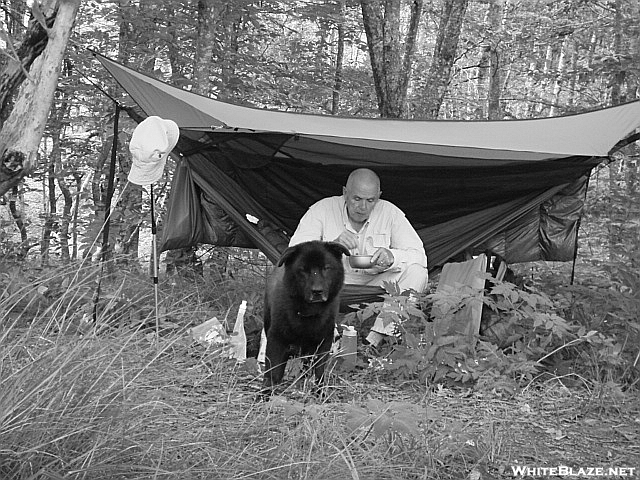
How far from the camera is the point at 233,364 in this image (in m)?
3.24

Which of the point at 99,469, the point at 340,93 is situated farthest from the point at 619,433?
the point at 340,93

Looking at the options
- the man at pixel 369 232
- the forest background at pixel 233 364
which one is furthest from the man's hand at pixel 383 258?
the forest background at pixel 233 364

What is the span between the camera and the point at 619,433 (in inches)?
105

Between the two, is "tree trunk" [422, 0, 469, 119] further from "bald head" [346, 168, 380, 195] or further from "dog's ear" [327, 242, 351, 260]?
"dog's ear" [327, 242, 351, 260]

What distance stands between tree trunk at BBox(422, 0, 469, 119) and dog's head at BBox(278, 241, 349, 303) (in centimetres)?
312

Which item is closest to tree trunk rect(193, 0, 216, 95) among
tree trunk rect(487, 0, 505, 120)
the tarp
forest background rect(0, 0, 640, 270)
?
forest background rect(0, 0, 640, 270)

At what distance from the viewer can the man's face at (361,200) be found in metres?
4.32

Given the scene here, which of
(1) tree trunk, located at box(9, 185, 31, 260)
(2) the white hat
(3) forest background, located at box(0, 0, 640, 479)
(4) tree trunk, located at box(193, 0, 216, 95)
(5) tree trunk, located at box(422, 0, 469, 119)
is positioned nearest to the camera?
(3) forest background, located at box(0, 0, 640, 479)

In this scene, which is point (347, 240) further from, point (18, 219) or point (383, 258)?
point (18, 219)

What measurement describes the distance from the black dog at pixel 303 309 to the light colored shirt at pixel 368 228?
1.02m

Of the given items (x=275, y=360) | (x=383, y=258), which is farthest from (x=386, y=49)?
(x=275, y=360)

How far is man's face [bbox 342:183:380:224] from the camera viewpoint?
4.32 metres

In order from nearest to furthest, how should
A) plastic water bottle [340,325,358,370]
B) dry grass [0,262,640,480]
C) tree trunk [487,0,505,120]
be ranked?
dry grass [0,262,640,480]
plastic water bottle [340,325,358,370]
tree trunk [487,0,505,120]

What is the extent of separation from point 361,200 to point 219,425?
238 centimetres
